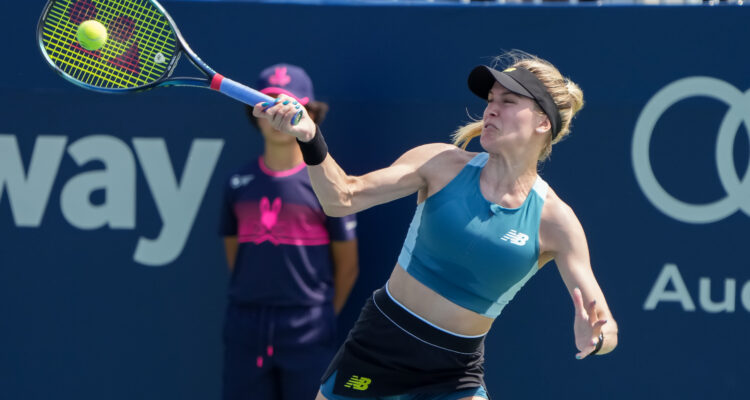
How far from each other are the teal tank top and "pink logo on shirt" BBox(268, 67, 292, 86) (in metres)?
1.15

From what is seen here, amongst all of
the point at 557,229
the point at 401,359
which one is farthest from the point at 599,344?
the point at 401,359

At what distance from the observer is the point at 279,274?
170 inches

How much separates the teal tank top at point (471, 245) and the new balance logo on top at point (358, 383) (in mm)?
377

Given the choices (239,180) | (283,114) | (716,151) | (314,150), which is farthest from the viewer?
(716,151)

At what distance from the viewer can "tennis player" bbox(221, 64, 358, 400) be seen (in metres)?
4.33

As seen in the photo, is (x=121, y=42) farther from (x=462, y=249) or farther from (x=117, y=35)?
(x=462, y=249)

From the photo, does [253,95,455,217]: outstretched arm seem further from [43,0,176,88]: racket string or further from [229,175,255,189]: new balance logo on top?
[229,175,255,189]: new balance logo on top

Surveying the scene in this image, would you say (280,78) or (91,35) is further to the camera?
(280,78)

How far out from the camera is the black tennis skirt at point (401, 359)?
343cm

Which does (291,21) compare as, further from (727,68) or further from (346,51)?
(727,68)

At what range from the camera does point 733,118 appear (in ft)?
14.9

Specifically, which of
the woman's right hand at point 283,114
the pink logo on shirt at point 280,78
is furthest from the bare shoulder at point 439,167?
the pink logo on shirt at point 280,78

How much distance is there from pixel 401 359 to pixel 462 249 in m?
0.41

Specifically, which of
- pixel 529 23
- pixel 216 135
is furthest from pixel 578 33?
pixel 216 135
